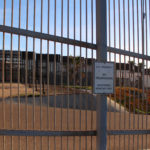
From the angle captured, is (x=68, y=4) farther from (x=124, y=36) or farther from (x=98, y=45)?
(x=124, y=36)

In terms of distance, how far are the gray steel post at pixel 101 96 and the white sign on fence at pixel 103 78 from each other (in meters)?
0.11

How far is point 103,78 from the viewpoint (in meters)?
3.46

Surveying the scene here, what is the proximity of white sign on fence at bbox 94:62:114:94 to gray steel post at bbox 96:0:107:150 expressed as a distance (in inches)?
4.3

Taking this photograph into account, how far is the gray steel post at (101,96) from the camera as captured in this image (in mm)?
3525

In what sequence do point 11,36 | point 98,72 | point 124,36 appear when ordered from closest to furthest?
point 11,36 < point 98,72 < point 124,36

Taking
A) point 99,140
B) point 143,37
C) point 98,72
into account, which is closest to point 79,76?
point 98,72

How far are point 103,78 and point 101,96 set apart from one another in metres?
0.27

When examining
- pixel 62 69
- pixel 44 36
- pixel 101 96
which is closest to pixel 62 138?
pixel 101 96

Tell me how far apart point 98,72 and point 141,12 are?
4.87 feet

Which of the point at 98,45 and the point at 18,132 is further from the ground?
the point at 98,45

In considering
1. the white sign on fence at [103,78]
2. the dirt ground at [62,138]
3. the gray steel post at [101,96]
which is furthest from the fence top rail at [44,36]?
the dirt ground at [62,138]

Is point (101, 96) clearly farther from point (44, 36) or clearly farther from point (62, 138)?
point (62, 138)

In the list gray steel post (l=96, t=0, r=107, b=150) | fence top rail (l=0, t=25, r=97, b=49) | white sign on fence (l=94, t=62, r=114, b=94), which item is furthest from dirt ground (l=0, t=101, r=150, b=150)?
fence top rail (l=0, t=25, r=97, b=49)

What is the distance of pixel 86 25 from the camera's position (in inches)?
142
